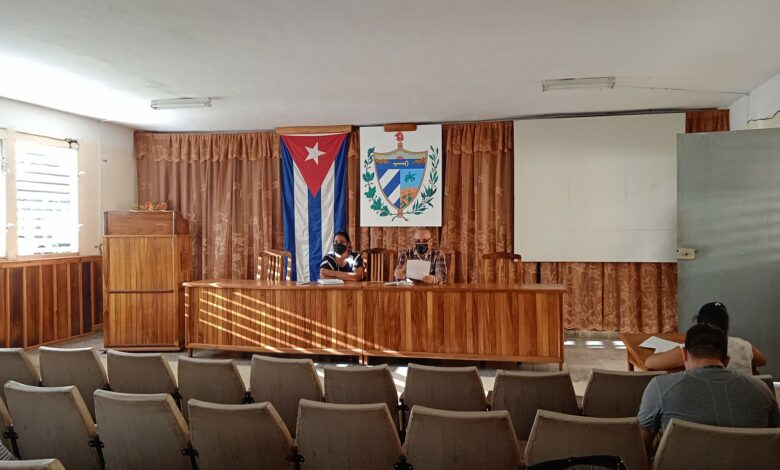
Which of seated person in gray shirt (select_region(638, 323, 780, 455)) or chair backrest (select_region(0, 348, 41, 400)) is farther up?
seated person in gray shirt (select_region(638, 323, 780, 455))

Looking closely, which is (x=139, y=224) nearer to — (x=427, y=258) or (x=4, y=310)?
(x=4, y=310)

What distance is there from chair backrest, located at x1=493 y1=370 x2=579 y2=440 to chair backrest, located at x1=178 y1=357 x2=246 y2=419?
1319 millimetres

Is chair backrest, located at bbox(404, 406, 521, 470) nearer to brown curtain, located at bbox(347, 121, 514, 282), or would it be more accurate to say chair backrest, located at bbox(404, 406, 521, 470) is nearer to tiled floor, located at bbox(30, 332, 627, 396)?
tiled floor, located at bbox(30, 332, 627, 396)

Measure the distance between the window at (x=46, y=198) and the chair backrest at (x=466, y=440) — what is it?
571 centimetres

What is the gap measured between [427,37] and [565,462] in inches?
128

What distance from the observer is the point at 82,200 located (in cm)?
646

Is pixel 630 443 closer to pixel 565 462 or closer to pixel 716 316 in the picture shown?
pixel 565 462

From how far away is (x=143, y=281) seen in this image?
18.9 ft

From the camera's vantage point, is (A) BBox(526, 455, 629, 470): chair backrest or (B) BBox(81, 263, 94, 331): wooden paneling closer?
(A) BBox(526, 455, 629, 470): chair backrest

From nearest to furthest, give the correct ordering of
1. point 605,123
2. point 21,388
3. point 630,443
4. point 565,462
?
point 565,462 → point 630,443 → point 21,388 → point 605,123

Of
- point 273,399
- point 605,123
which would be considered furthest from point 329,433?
point 605,123

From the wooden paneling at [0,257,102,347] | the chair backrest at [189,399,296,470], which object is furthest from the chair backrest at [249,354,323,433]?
the wooden paneling at [0,257,102,347]

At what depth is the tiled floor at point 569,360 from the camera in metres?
4.76

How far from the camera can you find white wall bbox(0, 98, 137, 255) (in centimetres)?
589
